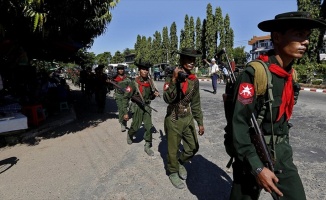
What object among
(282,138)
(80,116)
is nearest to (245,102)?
(282,138)

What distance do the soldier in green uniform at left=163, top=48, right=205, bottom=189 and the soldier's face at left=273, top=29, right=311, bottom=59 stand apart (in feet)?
5.66

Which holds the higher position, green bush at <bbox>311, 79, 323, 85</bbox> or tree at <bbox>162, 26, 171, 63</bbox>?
tree at <bbox>162, 26, 171, 63</bbox>

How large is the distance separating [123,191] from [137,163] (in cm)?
108

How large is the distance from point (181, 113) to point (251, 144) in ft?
6.55

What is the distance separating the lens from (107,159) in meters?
4.98

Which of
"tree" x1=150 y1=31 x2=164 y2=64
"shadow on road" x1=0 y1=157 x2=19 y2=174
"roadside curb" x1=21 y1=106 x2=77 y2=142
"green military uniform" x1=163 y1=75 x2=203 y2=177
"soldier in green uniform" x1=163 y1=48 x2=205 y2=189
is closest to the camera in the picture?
"soldier in green uniform" x1=163 y1=48 x2=205 y2=189

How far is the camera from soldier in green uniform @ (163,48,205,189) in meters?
3.69

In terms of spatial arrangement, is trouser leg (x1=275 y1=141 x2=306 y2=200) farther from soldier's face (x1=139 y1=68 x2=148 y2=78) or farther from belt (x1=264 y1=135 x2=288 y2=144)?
soldier's face (x1=139 y1=68 x2=148 y2=78)

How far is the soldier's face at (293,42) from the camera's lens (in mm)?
1888

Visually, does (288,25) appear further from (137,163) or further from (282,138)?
(137,163)

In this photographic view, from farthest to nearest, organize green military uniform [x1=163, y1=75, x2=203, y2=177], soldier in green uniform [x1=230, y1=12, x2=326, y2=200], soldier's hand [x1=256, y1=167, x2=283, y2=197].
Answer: green military uniform [x1=163, y1=75, x2=203, y2=177] → soldier in green uniform [x1=230, y1=12, x2=326, y2=200] → soldier's hand [x1=256, y1=167, x2=283, y2=197]

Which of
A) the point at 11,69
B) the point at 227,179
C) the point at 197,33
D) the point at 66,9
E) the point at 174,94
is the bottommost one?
the point at 227,179

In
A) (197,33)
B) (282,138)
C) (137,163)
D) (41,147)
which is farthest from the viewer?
(197,33)

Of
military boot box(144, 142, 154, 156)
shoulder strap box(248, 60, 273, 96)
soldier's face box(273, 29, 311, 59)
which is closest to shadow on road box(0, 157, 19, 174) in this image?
military boot box(144, 142, 154, 156)
